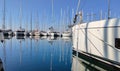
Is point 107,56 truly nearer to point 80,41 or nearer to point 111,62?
point 111,62

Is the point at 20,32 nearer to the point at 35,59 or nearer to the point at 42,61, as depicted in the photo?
the point at 35,59

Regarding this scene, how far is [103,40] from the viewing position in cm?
1125

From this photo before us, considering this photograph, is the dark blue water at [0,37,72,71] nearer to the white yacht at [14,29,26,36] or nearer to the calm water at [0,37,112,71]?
the calm water at [0,37,112,71]

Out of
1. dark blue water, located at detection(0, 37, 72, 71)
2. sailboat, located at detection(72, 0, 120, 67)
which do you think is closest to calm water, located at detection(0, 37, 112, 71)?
dark blue water, located at detection(0, 37, 72, 71)

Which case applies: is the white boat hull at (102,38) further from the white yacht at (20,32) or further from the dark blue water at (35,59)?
the white yacht at (20,32)

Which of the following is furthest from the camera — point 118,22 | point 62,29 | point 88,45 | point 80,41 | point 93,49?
point 62,29

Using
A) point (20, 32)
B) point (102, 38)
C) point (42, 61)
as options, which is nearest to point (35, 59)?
point (42, 61)

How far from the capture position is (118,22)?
9.95 meters

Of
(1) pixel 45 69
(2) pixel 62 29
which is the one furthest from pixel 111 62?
(2) pixel 62 29

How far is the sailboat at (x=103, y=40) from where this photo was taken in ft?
33.0

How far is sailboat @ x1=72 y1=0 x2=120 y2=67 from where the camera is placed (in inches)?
396

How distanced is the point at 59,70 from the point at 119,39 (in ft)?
14.2

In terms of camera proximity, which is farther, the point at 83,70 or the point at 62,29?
the point at 62,29

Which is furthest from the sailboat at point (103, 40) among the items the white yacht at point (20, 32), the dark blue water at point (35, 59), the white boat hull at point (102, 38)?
the white yacht at point (20, 32)
